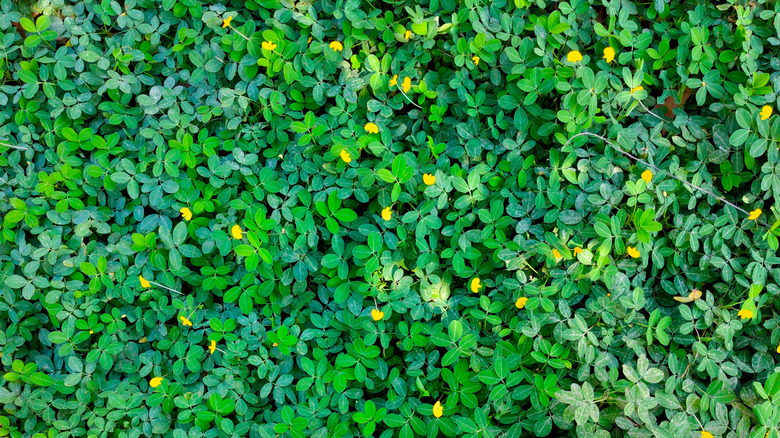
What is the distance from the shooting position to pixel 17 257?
2.39 m

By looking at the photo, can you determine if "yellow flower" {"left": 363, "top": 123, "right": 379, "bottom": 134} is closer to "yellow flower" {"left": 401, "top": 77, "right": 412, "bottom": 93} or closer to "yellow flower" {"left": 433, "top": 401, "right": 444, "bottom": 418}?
"yellow flower" {"left": 401, "top": 77, "right": 412, "bottom": 93}

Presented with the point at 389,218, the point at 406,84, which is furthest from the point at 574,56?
the point at 389,218

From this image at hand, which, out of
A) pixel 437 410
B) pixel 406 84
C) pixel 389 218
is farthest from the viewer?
pixel 406 84

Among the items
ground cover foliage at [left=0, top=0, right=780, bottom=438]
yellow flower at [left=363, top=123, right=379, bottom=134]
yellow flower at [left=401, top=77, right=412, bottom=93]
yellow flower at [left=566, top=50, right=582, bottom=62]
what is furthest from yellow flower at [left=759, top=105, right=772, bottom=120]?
yellow flower at [left=363, top=123, right=379, bottom=134]

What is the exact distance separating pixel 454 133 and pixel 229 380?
141 centimetres

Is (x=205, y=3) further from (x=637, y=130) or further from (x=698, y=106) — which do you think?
(x=698, y=106)

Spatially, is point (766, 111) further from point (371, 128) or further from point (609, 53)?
point (371, 128)

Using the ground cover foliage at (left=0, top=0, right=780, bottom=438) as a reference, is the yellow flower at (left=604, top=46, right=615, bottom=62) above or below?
above

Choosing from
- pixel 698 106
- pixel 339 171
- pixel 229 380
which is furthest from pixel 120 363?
pixel 698 106

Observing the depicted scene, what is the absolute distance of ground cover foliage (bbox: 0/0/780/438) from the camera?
2.07m

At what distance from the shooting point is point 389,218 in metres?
2.12

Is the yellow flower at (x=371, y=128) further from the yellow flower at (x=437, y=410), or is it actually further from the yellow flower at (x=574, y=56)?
the yellow flower at (x=437, y=410)

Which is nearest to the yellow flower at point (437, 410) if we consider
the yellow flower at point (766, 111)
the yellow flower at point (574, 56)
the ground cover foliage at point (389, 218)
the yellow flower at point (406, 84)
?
the ground cover foliage at point (389, 218)

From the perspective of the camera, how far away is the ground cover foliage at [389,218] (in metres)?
2.07
